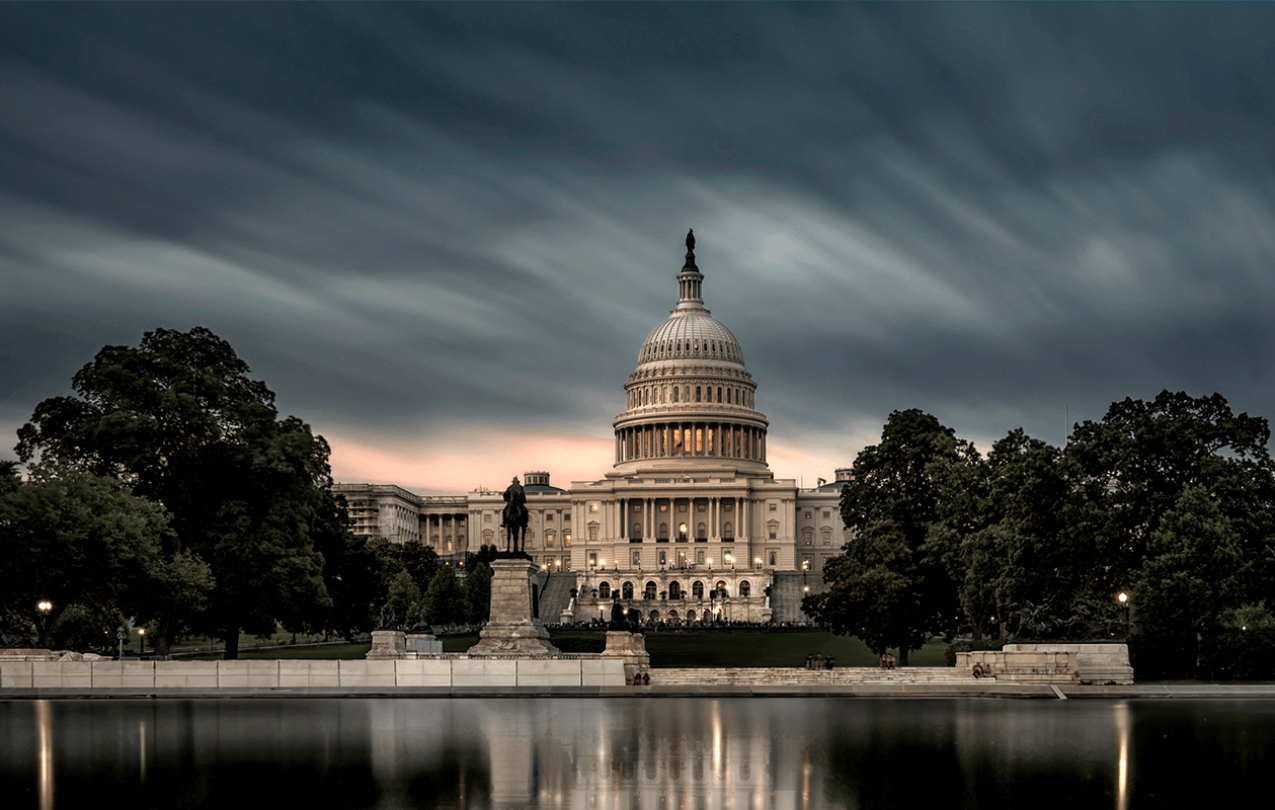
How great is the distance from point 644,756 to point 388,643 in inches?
1282

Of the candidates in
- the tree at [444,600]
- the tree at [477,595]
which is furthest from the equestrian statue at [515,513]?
the tree at [477,595]

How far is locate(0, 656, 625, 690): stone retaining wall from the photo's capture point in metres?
47.7

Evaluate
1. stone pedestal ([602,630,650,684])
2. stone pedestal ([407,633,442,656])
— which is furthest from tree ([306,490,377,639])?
stone pedestal ([602,630,650,684])

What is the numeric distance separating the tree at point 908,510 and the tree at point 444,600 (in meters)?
43.6

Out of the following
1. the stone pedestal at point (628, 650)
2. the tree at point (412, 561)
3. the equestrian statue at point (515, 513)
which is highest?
the equestrian statue at point (515, 513)

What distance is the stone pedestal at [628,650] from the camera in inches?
1908

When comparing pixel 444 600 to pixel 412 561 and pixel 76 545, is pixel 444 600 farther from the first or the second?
pixel 76 545

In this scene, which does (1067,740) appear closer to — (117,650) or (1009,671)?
(1009,671)

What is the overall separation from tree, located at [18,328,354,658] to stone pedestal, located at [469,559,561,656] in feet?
37.5

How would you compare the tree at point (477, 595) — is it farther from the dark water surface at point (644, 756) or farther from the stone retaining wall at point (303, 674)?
the dark water surface at point (644, 756)

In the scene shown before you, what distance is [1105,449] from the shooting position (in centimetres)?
5975

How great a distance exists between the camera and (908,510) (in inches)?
2908

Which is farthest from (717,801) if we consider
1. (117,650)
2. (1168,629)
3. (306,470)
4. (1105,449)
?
(117,650)

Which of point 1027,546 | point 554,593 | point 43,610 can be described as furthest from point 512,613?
point 554,593
